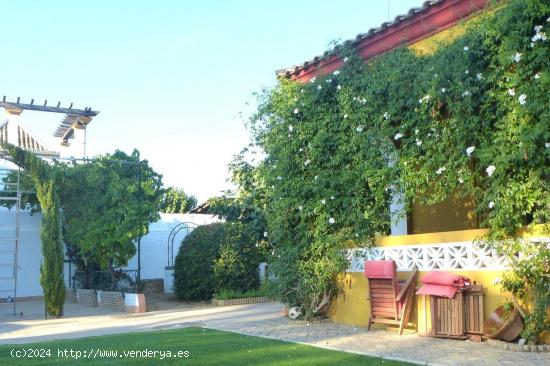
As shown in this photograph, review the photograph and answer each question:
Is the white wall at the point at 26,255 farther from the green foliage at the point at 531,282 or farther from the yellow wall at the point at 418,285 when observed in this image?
the green foliage at the point at 531,282

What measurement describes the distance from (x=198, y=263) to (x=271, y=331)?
6734mm

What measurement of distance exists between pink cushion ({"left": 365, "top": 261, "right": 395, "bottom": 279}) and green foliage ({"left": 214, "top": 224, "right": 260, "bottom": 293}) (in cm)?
733

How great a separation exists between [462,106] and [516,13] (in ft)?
4.73

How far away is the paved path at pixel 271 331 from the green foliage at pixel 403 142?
1227 millimetres

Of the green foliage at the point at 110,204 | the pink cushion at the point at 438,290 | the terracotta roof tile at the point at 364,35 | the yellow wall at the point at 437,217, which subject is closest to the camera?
the pink cushion at the point at 438,290

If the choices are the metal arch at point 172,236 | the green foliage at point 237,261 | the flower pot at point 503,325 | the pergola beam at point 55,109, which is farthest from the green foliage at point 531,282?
the pergola beam at point 55,109

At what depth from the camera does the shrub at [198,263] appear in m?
17.1

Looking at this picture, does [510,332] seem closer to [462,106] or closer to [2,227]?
[462,106]

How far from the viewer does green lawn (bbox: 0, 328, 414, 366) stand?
7520 millimetres

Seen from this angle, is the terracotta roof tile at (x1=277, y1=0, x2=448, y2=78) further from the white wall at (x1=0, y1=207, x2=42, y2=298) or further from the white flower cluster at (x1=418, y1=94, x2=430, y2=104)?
the white wall at (x1=0, y1=207, x2=42, y2=298)

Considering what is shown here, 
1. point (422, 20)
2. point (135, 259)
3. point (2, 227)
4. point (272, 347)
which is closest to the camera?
point (272, 347)

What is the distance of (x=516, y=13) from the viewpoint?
320 inches

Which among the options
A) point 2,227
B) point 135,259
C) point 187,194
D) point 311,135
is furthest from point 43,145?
point 311,135

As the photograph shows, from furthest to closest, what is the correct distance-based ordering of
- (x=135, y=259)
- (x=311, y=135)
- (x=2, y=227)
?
(x=135, y=259)
(x=2, y=227)
(x=311, y=135)
